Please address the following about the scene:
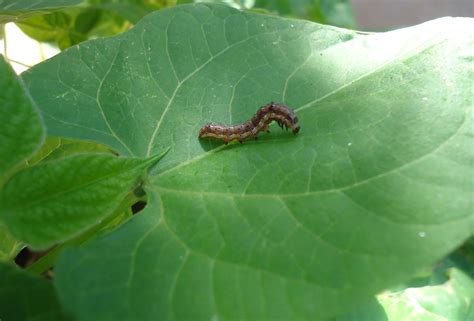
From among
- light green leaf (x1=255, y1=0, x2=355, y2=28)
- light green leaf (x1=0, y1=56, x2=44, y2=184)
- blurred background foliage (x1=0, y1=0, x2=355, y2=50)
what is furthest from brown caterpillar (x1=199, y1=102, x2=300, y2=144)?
light green leaf (x1=255, y1=0, x2=355, y2=28)

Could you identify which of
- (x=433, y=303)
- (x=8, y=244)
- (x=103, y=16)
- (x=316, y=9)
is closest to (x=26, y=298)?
(x=8, y=244)

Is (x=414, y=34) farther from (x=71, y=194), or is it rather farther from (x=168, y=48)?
(x=71, y=194)

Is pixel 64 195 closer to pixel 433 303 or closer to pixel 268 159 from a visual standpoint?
pixel 268 159

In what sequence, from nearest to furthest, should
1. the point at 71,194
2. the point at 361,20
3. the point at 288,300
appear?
the point at 288,300 < the point at 71,194 < the point at 361,20

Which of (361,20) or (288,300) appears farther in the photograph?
(361,20)

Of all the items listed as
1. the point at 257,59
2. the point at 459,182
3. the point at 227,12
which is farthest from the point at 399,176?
the point at 227,12

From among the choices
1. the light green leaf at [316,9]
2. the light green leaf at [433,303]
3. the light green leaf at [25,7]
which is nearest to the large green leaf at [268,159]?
the light green leaf at [25,7]
